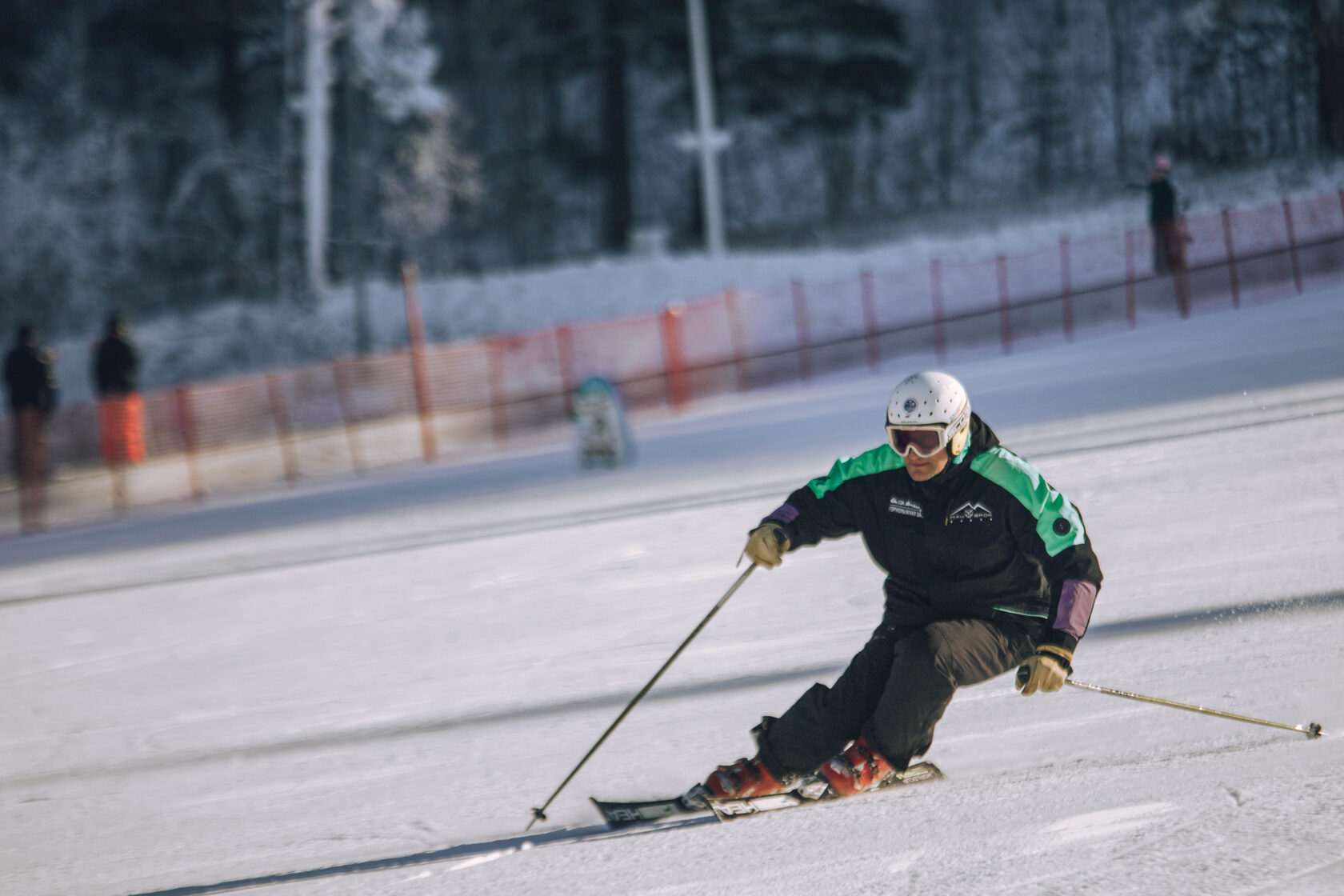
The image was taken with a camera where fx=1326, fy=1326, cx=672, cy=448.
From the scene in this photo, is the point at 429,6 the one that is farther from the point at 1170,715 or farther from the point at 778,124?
the point at 1170,715

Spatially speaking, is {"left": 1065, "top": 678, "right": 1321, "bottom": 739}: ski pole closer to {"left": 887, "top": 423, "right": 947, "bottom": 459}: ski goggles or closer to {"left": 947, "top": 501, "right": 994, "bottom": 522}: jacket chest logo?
{"left": 947, "top": 501, "right": 994, "bottom": 522}: jacket chest logo

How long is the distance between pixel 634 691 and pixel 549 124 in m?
47.3

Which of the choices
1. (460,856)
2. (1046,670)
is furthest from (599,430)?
(1046,670)

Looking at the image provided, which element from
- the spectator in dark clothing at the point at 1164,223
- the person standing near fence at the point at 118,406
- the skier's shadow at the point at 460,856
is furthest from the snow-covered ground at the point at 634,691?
the spectator in dark clothing at the point at 1164,223

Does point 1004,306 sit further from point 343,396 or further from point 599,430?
point 343,396

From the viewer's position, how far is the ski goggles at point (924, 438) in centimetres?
409

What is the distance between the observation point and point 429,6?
45.9m

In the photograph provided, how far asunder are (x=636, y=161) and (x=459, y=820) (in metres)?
49.4

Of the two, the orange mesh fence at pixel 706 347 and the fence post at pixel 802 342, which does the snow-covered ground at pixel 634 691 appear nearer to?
the orange mesh fence at pixel 706 347

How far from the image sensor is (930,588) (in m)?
4.24

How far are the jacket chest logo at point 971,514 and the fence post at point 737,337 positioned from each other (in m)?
14.7

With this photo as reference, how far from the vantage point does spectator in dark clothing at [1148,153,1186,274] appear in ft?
57.7

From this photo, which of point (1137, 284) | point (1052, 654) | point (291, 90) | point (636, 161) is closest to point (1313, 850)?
point (1052, 654)

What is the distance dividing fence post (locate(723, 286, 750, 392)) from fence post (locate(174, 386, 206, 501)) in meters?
7.35
